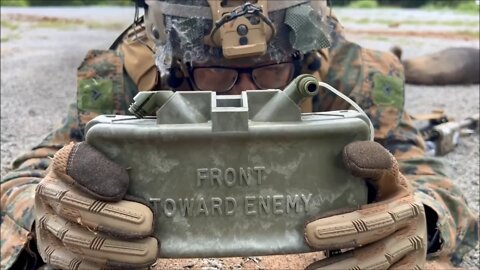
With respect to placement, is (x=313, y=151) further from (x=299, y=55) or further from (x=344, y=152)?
(x=299, y=55)

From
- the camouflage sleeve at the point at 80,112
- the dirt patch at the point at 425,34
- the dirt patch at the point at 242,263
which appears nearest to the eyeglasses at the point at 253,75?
the camouflage sleeve at the point at 80,112

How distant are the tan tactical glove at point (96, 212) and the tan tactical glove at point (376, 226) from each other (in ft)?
1.21

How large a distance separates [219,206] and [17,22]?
16277 millimetres

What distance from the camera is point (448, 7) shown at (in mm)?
22016

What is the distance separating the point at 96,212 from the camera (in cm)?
156

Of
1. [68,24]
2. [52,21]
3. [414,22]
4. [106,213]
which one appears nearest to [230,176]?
[106,213]

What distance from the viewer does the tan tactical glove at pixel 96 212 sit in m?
1.54

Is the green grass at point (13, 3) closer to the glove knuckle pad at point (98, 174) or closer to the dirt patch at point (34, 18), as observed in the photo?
the dirt patch at point (34, 18)

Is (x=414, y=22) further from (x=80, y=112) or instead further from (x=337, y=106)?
(x=80, y=112)

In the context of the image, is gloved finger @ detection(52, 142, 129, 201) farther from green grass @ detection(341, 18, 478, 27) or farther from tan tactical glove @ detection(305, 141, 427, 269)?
green grass @ detection(341, 18, 478, 27)

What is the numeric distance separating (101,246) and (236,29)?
3.41 feet

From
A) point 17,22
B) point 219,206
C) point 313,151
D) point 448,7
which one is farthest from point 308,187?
point 448,7

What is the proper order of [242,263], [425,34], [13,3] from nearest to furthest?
1. [242,263]
2. [425,34]
3. [13,3]

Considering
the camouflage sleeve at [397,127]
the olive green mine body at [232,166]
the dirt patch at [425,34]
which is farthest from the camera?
the dirt patch at [425,34]
